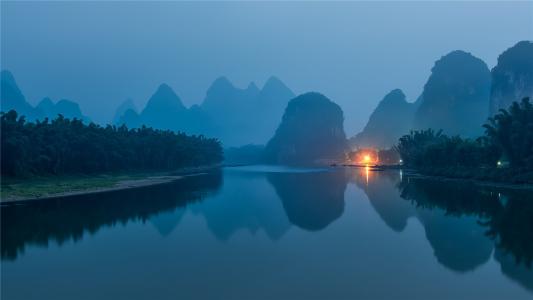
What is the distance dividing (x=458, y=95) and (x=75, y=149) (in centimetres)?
16252

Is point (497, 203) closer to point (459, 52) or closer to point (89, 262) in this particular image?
point (89, 262)

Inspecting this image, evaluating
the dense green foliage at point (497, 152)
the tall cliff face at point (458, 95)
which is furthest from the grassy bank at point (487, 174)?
the tall cliff face at point (458, 95)

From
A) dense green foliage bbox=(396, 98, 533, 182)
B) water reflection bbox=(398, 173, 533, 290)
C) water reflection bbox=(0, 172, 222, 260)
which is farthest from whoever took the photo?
dense green foliage bbox=(396, 98, 533, 182)


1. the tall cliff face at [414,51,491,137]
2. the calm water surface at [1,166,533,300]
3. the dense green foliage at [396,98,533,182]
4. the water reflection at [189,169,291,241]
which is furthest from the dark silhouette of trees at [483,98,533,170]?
the tall cliff face at [414,51,491,137]

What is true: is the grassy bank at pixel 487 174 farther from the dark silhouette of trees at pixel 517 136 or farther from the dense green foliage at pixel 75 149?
the dense green foliage at pixel 75 149

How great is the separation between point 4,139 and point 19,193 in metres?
13.4

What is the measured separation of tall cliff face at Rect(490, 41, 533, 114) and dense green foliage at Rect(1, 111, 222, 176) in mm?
101305

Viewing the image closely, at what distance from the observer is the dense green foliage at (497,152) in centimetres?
4862

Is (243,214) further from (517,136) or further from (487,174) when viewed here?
(487,174)

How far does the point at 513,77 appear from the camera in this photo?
137875 millimetres

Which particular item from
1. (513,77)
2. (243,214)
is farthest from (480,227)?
(513,77)

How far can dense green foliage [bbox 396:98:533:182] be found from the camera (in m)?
48.6

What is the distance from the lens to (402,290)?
14914 millimetres

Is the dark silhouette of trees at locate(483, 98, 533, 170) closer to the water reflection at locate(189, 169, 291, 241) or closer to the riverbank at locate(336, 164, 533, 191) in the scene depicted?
the riverbank at locate(336, 164, 533, 191)
